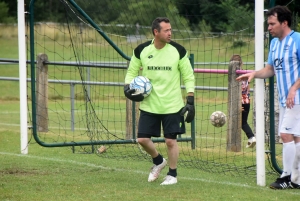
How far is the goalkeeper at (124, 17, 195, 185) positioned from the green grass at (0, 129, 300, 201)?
21.4 inches

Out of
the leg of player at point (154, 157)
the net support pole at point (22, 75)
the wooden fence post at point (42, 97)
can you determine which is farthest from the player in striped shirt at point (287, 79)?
the wooden fence post at point (42, 97)

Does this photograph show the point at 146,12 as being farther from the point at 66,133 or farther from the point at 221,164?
the point at 221,164

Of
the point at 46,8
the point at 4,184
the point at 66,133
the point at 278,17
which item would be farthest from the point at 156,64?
the point at 46,8

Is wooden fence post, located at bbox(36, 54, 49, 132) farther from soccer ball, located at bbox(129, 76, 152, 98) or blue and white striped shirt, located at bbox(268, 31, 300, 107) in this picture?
blue and white striped shirt, located at bbox(268, 31, 300, 107)

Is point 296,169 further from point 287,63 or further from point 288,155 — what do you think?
point 287,63

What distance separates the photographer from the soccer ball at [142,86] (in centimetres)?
Answer: 918

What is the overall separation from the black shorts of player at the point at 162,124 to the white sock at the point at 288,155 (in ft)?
4.26

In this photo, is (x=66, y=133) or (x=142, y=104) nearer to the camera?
(x=142, y=104)

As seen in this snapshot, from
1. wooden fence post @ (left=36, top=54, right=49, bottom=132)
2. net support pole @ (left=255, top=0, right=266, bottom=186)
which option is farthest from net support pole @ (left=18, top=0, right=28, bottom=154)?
net support pole @ (left=255, top=0, right=266, bottom=186)

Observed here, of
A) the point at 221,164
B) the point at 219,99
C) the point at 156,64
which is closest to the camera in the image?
the point at 156,64

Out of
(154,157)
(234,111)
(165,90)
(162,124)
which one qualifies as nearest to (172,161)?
(154,157)

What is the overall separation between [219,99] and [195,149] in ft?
31.6

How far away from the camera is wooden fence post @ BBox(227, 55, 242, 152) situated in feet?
41.2

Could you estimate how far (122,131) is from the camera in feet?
51.9
